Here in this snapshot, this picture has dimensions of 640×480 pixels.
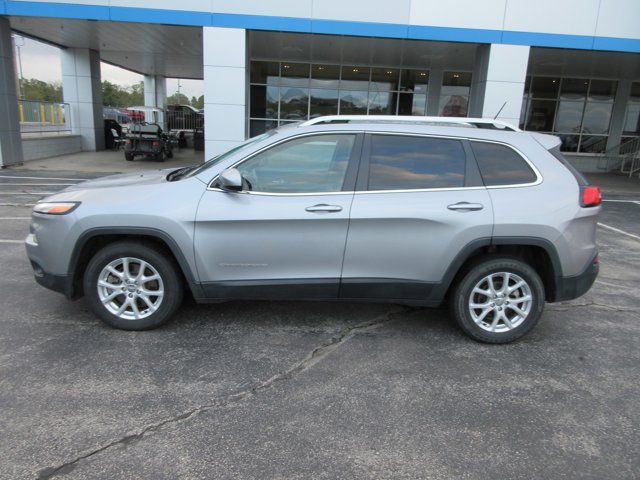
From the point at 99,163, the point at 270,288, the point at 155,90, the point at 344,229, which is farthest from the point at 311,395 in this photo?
the point at 155,90

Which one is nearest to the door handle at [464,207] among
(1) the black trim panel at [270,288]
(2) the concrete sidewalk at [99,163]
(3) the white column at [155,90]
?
(1) the black trim panel at [270,288]

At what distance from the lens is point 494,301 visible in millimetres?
4078

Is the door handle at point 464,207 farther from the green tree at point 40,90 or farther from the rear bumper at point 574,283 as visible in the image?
the green tree at point 40,90

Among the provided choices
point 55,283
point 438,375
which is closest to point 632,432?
point 438,375

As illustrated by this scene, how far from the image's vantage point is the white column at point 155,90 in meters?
32.5

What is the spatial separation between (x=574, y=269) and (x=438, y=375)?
58.8 inches

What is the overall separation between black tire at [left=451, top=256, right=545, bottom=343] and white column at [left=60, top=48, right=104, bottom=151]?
20340 millimetres

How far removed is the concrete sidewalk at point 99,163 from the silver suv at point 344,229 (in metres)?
12.0

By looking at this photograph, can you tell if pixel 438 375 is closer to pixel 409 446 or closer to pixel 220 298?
pixel 409 446

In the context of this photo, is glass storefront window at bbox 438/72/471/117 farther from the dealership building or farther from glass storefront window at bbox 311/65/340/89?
glass storefront window at bbox 311/65/340/89

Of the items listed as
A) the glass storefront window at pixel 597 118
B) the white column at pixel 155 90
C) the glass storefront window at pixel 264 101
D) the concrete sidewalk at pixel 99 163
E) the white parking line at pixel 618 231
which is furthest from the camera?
the white column at pixel 155 90

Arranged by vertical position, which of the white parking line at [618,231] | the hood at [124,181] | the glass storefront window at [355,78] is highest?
the glass storefront window at [355,78]

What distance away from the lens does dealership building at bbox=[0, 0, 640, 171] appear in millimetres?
12125

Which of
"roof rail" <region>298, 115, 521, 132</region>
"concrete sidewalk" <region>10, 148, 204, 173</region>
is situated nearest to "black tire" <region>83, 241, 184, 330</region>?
"roof rail" <region>298, 115, 521, 132</region>
